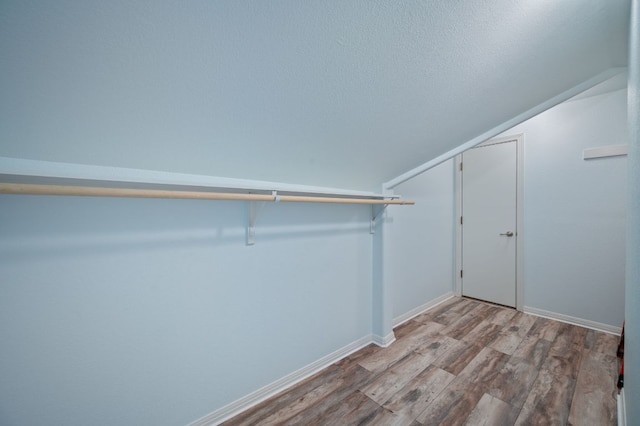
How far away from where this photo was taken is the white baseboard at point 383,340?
85.5 inches

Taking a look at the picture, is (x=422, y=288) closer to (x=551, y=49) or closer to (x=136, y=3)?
(x=551, y=49)

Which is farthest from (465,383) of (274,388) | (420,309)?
(274,388)

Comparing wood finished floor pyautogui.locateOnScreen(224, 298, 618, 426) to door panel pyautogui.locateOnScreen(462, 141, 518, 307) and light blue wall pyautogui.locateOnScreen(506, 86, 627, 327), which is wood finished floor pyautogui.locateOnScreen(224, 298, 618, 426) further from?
door panel pyautogui.locateOnScreen(462, 141, 518, 307)

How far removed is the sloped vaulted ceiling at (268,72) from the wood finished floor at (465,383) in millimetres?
1362

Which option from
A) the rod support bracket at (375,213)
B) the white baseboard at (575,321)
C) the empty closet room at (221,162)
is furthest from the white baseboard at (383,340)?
the white baseboard at (575,321)

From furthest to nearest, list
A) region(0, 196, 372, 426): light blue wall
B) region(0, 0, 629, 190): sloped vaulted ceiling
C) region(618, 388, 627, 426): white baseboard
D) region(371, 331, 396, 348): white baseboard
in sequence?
region(371, 331, 396, 348): white baseboard < region(618, 388, 627, 426): white baseboard < region(0, 196, 372, 426): light blue wall < region(0, 0, 629, 190): sloped vaulted ceiling

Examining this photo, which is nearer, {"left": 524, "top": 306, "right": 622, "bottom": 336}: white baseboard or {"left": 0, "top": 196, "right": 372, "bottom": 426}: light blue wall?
{"left": 0, "top": 196, "right": 372, "bottom": 426}: light blue wall

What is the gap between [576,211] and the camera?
2.54 metres

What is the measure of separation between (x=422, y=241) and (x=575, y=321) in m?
1.63

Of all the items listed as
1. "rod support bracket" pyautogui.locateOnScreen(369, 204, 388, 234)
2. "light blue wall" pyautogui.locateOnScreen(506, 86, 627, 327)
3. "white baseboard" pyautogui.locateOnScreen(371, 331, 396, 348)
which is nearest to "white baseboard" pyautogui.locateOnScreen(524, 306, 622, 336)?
"light blue wall" pyautogui.locateOnScreen(506, 86, 627, 327)

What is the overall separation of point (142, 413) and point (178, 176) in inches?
43.7

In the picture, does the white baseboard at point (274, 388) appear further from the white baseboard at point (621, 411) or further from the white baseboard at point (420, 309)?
the white baseboard at point (621, 411)

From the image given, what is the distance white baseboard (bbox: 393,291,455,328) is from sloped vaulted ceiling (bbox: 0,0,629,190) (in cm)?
180

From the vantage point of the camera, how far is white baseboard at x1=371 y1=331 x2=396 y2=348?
7.13 ft
